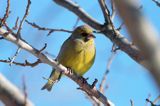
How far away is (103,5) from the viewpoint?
3480mm

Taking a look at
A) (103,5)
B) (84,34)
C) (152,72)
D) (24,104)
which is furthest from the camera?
(84,34)

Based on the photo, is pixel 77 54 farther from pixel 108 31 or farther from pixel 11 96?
pixel 11 96

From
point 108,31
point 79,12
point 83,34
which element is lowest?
point 108,31

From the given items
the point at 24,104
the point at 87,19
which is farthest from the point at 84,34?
the point at 24,104

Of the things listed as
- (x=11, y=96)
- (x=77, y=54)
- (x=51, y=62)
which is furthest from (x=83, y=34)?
(x=11, y=96)

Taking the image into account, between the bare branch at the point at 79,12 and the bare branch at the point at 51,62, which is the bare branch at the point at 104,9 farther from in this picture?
the bare branch at the point at 51,62

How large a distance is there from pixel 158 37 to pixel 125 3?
0.11m

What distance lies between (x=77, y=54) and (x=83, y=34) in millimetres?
628

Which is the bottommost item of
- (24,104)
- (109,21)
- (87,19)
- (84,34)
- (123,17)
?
(123,17)

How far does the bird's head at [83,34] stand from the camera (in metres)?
5.48

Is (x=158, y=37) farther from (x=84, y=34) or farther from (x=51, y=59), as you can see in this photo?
(x=84, y=34)

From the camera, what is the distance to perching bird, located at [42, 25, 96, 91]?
490cm

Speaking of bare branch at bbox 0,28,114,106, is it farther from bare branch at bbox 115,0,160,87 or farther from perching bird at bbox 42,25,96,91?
bare branch at bbox 115,0,160,87

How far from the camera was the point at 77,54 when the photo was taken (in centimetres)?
505
